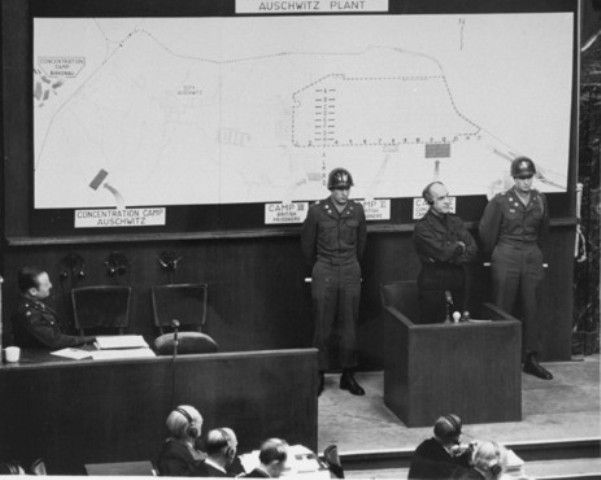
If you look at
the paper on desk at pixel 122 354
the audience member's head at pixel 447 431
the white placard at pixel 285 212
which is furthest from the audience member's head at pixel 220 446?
the white placard at pixel 285 212

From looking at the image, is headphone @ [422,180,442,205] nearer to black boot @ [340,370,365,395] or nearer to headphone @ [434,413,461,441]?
black boot @ [340,370,365,395]

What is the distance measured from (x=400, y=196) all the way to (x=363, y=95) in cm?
78

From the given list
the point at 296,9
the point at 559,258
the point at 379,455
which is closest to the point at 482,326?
the point at 379,455

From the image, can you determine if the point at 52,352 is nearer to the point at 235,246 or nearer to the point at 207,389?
the point at 207,389

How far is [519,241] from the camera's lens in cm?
1091

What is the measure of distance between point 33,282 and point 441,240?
9.14ft

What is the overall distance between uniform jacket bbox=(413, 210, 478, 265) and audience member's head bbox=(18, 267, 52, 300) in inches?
102

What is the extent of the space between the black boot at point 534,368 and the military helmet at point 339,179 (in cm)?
199

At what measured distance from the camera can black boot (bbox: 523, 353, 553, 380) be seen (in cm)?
1115

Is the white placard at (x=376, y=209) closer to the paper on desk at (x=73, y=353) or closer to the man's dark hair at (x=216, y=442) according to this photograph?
the paper on desk at (x=73, y=353)

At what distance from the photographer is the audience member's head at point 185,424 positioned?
784cm

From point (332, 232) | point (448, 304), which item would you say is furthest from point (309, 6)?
point (448, 304)

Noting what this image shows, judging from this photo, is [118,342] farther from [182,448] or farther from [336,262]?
[336,262]

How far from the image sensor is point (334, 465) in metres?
7.80
